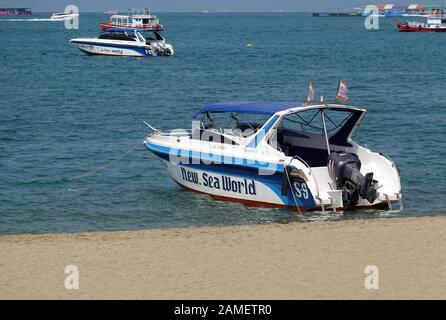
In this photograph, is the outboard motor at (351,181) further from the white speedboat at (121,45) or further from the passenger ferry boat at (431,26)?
the passenger ferry boat at (431,26)

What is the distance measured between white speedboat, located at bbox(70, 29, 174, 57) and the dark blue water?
0.92m

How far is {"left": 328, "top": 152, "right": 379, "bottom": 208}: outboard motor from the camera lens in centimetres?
1883

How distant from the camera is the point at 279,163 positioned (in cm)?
1916

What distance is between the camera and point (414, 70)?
64.1 m

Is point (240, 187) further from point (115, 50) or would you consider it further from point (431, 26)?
point (431, 26)

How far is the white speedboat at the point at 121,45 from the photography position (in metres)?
73.2

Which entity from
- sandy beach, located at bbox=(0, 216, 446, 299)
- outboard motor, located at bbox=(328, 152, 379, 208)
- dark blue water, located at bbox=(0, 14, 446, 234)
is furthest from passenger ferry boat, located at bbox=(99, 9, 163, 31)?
sandy beach, located at bbox=(0, 216, 446, 299)

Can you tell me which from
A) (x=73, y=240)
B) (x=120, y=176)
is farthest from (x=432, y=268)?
(x=120, y=176)

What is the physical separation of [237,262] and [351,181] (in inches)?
256

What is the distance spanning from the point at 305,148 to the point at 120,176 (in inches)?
232

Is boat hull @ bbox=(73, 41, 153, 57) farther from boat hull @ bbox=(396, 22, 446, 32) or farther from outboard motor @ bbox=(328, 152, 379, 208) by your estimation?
boat hull @ bbox=(396, 22, 446, 32)

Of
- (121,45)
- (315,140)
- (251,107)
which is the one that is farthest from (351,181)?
(121,45)

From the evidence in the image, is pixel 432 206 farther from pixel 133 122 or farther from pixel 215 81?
pixel 215 81
